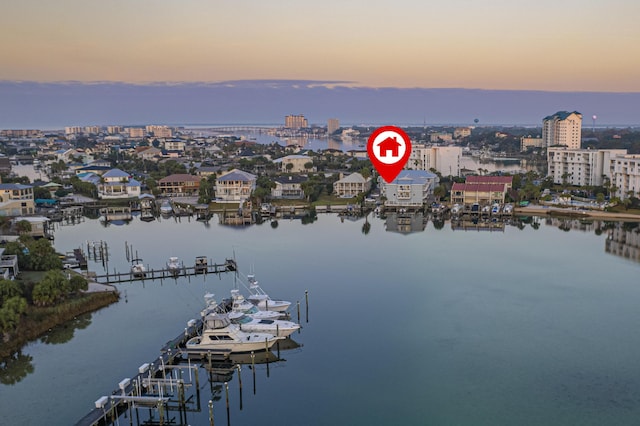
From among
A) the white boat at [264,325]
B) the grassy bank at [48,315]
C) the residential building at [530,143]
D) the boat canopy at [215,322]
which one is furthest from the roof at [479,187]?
the residential building at [530,143]

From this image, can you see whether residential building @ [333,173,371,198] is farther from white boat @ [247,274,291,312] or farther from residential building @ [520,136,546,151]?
residential building @ [520,136,546,151]

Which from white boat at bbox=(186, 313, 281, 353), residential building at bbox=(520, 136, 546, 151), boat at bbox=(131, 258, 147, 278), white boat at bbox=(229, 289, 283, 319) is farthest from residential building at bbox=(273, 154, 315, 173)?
residential building at bbox=(520, 136, 546, 151)

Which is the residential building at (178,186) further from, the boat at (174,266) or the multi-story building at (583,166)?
the multi-story building at (583,166)

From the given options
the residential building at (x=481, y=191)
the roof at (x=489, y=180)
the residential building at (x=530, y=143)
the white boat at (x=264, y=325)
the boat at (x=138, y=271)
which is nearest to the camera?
the white boat at (x=264, y=325)

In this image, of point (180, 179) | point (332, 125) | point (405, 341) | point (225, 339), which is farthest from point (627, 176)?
point (332, 125)

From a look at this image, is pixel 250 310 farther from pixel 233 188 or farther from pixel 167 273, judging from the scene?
pixel 233 188

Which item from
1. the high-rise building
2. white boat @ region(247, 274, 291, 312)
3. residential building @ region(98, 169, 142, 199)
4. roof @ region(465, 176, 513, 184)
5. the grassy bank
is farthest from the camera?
the high-rise building
